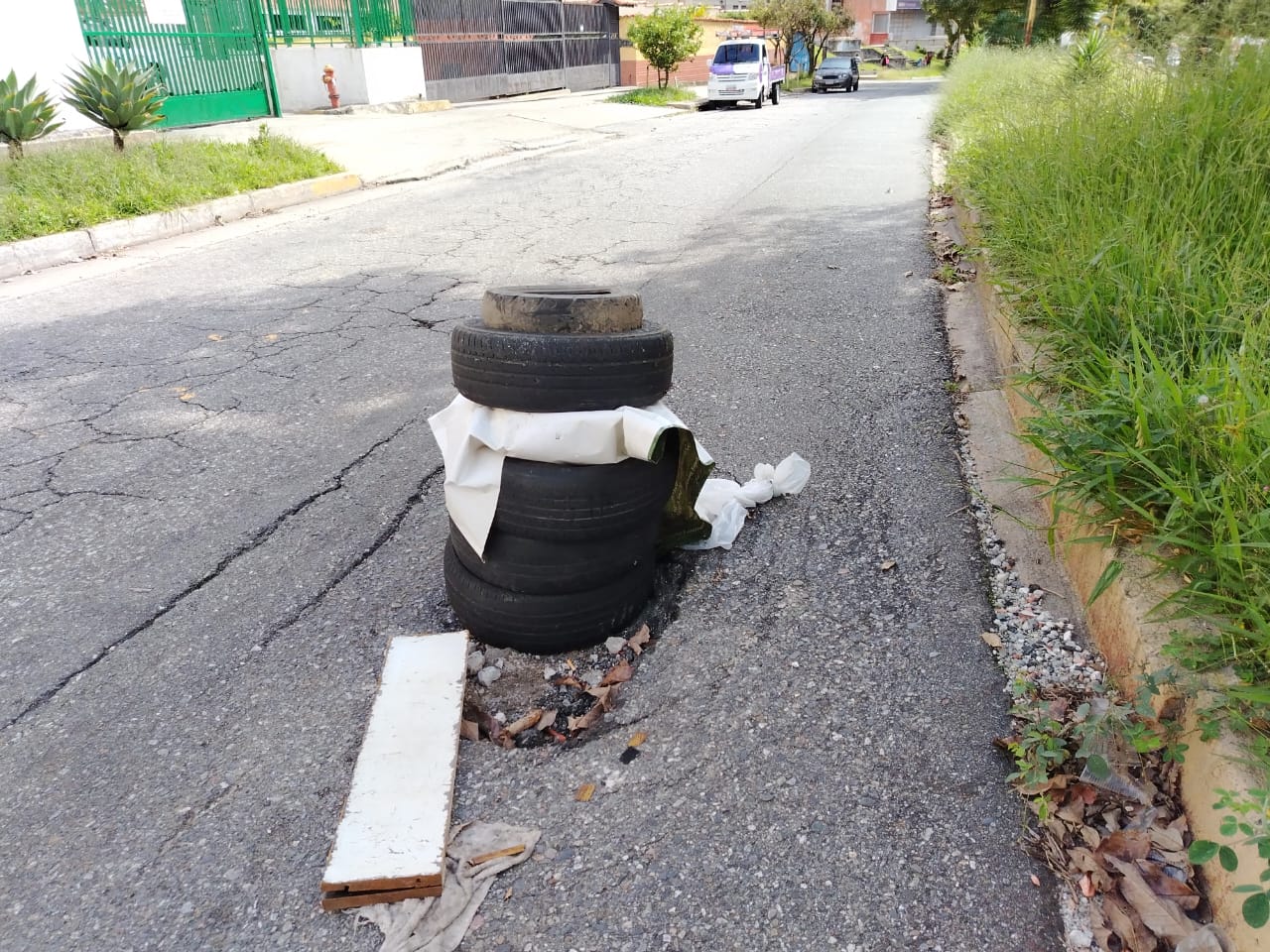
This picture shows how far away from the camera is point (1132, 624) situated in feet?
7.61

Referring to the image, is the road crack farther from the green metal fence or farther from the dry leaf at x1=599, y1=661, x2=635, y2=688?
the green metal fence

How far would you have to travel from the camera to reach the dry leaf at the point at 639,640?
269cm

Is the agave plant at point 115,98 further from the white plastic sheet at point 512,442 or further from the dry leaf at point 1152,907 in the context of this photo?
the dry leaf at point 1152,907

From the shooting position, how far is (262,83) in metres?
17.2

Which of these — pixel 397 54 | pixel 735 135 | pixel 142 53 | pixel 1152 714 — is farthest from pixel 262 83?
pixel 1152 714

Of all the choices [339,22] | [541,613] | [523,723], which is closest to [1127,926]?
[523,723]

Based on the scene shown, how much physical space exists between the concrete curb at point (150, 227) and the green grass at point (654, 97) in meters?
16.9

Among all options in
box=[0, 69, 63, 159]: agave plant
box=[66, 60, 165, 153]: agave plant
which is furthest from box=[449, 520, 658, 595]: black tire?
box=[66, 60, 165, 153]: agave plant

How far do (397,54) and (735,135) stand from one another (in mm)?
9211

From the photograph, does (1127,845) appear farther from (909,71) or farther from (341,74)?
(909,71)

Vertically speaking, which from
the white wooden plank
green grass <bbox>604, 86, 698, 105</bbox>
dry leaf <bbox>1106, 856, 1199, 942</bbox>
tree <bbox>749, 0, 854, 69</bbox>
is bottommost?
dry leaf <bbox>1106, 856, 1199, 942</bbox>

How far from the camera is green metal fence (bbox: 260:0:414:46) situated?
712 inches

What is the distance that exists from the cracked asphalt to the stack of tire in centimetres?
26

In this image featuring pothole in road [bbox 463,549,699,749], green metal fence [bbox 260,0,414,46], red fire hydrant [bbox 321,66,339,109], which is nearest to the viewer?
pothole in road [bbox 463,549,699,749]
